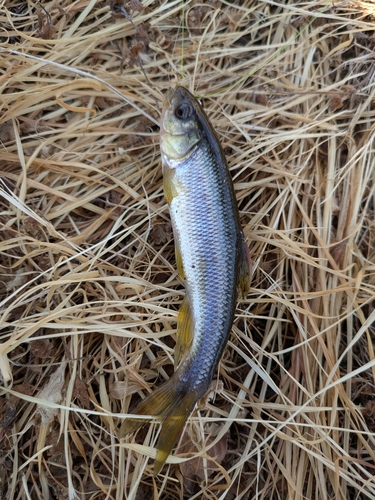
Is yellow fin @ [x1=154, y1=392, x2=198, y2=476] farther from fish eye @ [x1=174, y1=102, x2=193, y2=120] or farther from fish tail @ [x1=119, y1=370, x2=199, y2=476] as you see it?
fish eye @ [x1=174, y1=102, x2=193, y2=120]

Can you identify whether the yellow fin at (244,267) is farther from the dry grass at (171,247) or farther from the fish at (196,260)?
the dry grass at (171,247)

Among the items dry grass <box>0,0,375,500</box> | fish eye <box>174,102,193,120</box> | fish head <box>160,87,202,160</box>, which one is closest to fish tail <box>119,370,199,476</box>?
dry grass <box>0,0,375,500</box>

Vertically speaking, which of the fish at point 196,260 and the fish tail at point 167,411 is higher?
the fish at point 196,260

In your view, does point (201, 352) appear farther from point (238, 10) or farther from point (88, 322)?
point (238, 10)

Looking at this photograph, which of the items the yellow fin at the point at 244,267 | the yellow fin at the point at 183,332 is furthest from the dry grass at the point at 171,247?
the yellow fin at the point at 244,267

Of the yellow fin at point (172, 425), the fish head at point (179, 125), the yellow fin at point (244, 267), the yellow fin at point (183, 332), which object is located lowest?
the yellow fin at point (172, 425)

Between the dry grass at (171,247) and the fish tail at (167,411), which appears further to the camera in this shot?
the dry grass at (171,247)
